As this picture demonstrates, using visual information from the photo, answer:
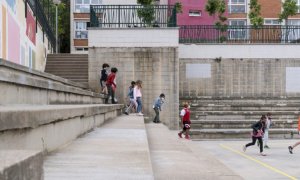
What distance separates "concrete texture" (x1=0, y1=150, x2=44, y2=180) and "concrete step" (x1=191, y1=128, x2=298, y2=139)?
2230 centimetres

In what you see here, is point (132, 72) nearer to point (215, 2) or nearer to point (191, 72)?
point (191, 72)

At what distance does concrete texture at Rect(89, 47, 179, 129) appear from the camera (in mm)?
24406

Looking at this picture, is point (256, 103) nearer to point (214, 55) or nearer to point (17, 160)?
point (214, 55)

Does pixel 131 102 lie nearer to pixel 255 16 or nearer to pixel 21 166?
pixel 255 16

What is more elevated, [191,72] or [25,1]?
[25,1]

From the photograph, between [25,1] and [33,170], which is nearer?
[33,170]

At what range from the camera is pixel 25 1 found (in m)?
18.1

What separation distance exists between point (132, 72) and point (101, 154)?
17.9m

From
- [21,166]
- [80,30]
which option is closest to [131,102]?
[21,166]

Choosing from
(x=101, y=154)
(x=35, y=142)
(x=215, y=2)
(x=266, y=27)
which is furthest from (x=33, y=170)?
(x=215, y=2)

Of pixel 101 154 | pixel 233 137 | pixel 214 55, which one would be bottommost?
pixel 233 137

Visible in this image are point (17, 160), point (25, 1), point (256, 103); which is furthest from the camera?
point (256, 103)

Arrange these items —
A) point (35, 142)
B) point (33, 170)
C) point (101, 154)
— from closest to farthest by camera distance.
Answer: point (33, 170), point (35, 142), point (101, 154)

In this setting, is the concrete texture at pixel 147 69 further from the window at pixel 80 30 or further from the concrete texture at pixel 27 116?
the window at pixel 80 30
